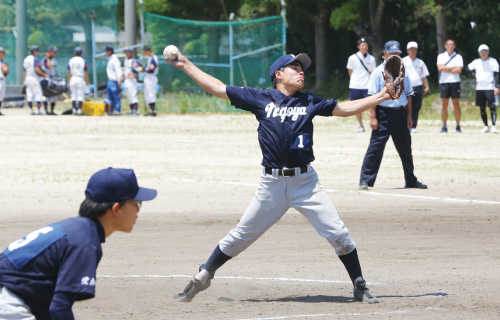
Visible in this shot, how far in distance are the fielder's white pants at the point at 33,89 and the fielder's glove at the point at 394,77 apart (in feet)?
77.9

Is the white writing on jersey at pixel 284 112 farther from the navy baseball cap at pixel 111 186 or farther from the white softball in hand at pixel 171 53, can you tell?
the navy baseball cap at pixel 111 186

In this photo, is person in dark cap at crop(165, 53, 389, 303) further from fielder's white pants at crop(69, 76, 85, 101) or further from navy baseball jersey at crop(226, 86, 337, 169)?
fielder's white pants at crop(69, 76, 85, 101)

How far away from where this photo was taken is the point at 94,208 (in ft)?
14.3

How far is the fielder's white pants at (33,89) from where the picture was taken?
3033cm

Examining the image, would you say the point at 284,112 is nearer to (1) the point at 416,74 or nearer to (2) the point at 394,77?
(2) the point at 394,77

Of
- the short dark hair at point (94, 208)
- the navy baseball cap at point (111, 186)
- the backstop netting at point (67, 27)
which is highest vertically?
the backstop netting at point (67, 27)

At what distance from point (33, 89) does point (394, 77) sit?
2415 cm

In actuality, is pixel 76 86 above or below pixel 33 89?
above

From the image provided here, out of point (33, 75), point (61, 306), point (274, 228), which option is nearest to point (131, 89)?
point (33, 75)

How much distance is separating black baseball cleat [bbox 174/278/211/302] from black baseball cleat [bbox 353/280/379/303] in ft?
3.89

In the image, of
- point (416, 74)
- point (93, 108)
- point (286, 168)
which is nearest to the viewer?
point (286, 168)

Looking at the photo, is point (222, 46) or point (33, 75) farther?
point (222, 46)

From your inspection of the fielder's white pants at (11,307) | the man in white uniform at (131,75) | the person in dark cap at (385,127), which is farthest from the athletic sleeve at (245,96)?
the man in white uniform at (131,75)

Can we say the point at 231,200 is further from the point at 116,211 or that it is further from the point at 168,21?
the point at 168,21
